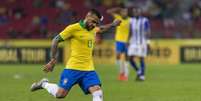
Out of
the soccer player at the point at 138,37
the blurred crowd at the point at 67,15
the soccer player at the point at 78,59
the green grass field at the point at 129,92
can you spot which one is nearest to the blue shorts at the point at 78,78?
the soccer player at the point at 78,59

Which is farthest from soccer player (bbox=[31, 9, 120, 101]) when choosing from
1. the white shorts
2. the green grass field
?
the white shorts

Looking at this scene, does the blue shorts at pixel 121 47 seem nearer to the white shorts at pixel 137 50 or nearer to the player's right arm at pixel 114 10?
the white shorts at pixel 137 50

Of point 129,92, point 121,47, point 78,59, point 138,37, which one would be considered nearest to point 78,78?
point 78,59

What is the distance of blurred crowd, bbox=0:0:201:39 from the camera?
39844mm

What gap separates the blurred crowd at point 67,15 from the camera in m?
39.8

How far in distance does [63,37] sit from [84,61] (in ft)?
2.07

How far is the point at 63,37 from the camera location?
41.2ft

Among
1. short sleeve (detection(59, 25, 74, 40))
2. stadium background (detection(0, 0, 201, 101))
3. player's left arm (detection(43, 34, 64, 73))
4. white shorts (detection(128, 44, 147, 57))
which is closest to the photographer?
player's left arm (detection(43, 34, 64, 73))

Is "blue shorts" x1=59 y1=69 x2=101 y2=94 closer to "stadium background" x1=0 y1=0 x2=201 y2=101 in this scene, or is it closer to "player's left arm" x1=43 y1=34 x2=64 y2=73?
"player's left arm" x1=43 y1=34 x2=64 y2=73

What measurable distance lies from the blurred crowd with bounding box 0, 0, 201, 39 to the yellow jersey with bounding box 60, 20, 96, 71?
26.0 m

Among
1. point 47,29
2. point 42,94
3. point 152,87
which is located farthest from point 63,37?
point 47,29

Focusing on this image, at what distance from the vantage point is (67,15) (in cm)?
4153

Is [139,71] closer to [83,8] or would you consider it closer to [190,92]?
[190,92]

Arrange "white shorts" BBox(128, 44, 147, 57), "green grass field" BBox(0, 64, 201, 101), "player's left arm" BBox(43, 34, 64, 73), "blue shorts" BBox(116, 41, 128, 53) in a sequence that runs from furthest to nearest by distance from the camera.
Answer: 1. "blue shorts" BBox(116, 41, 128, 53)
2. "white shorts" BBox(128, 44, 147, 57)
3. "green grass field" BBox(0, 64, 201, 101)
4. "player's left arm" BBox(43, 34, 64, 73)
